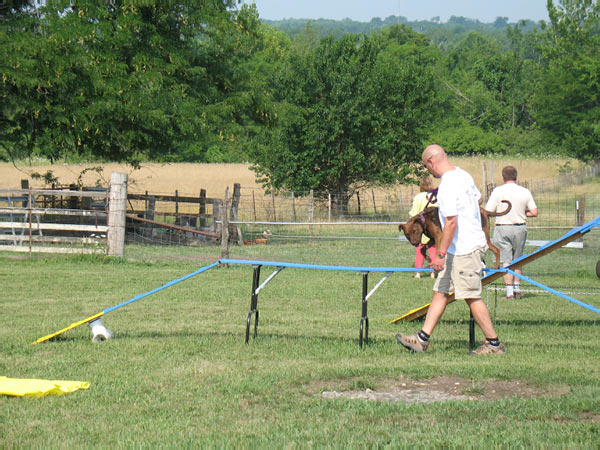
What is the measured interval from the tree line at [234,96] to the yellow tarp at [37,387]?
48.0 feet

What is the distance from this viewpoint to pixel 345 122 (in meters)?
35.1

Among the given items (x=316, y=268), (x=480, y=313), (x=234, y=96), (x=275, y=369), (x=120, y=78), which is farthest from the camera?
(x=234, y=96)

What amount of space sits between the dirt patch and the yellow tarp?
1765mm

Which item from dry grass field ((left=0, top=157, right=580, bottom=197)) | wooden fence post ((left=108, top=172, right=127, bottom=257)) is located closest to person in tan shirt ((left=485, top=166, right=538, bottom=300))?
wooden fence post ((left=108, top=172, right=127, bottom=257))

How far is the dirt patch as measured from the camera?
215 inches

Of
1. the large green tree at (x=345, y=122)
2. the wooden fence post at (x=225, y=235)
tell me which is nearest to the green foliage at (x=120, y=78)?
the wooden fence post at (x=225, y=235)

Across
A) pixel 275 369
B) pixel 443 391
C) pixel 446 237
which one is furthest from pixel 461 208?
pixel 275 369

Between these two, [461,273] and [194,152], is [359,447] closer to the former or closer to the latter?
[461,273]

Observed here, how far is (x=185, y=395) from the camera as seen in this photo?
5.52 meters

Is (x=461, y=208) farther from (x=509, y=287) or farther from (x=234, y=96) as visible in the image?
(x=234, y=96)

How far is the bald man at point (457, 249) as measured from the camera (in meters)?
6.81

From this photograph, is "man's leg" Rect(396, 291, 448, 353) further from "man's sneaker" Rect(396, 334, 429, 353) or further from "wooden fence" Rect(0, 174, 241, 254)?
"wooden fence" Rect(0, 174, 241, 254)

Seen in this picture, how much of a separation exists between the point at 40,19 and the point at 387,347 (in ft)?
55.8

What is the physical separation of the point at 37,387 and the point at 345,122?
30243 millimetres
